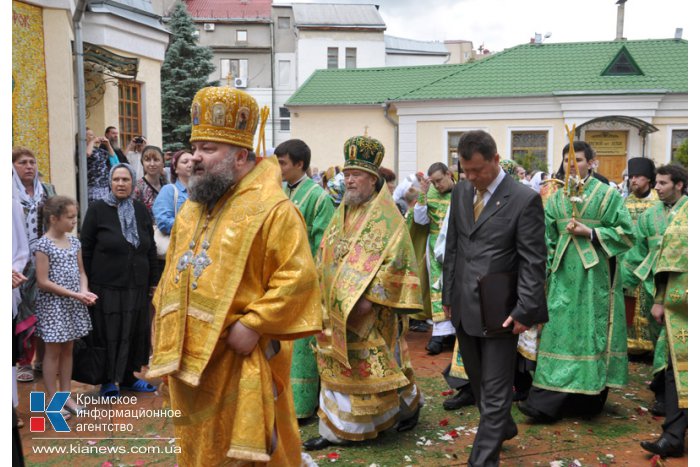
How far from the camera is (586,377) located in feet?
17.3

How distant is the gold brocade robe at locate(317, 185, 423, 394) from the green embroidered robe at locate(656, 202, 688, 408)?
181 centimetres

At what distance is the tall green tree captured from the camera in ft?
91.1

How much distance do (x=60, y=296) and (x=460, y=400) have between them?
360 cm

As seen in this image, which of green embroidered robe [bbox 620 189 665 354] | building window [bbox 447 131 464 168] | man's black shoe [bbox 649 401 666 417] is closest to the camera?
man's black shoe [bbox 649 401 666 417]

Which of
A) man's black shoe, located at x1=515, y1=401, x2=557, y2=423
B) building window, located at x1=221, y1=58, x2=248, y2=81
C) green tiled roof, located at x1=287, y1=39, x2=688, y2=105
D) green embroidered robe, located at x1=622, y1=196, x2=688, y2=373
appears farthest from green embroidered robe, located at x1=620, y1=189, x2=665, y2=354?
building window, located at x1=221, y1=58, x2=248, y2=81

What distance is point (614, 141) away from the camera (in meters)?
23.0

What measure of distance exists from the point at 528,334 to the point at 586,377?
2.20 feet

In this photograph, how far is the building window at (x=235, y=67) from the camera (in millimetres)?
42312

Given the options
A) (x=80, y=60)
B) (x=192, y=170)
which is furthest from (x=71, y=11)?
(x=192, y=170)

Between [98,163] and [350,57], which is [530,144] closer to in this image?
[98,163]

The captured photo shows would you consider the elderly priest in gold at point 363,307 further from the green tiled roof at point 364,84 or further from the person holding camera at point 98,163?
the green tiled roof at point 364,84

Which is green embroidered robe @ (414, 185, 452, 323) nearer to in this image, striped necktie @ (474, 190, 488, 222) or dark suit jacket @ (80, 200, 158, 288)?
striped necktie @ (474, 190, 488, 222)

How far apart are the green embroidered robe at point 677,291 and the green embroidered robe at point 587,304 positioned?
64cm

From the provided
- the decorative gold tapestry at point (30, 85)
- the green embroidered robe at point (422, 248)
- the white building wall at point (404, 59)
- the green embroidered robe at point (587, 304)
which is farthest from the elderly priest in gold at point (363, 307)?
the white building wall at point (404, 59)
